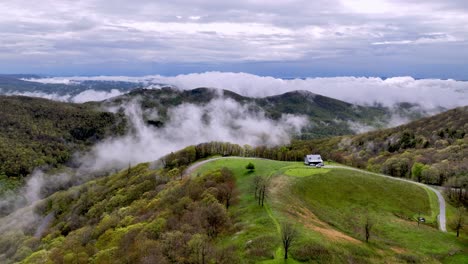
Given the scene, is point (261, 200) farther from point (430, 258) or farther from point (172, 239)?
point (430, 258)

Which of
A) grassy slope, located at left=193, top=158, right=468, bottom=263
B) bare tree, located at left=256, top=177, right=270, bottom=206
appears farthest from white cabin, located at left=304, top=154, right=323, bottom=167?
bare tree, located at left=256, top=177, right=270, bottom=206

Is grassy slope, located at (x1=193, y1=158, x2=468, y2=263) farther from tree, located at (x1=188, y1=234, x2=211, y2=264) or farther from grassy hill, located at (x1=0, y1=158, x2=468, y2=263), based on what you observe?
tree, located at (x1=188, y1=234, x2=211, y2=264)

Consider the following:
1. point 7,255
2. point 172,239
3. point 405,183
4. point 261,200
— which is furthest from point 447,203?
point 7,255

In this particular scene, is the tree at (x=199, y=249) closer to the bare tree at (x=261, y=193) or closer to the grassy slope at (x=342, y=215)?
the grassy slope at (x=342, y=215)

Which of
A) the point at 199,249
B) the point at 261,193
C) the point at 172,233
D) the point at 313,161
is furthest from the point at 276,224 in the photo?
the point at 313,161

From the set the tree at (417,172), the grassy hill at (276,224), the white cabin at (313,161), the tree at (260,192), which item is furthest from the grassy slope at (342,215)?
the tree at (417,172)

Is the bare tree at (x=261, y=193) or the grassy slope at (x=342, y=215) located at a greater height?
the bare tree at (x=261, y=193)
